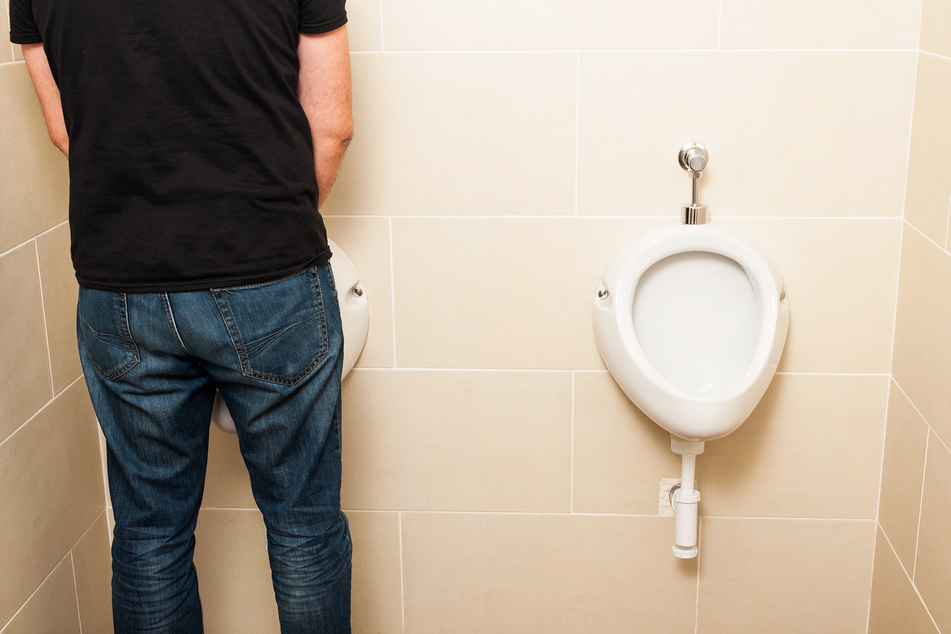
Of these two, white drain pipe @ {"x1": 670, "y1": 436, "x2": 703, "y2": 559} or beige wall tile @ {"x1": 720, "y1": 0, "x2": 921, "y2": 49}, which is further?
white drain pipe @ {"x1": 670, "y1": 436, "x2": 703, "y2": 559}

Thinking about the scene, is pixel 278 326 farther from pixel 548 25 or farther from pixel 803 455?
pixel 803 455

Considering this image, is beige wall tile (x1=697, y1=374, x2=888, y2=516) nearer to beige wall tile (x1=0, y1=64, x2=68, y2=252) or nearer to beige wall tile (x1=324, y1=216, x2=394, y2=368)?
beige wall tile (x1=324, y1=216, x2=394, y2=368)

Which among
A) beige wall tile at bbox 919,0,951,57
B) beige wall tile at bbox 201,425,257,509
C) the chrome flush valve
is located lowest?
beige wall tile at bbox 201,425,257,509

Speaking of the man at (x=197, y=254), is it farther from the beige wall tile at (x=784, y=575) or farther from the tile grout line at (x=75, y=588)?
the beige wall tile at (x=784, y=575)

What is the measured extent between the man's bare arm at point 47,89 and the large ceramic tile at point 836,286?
1.14 m

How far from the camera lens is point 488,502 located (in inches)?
76.0

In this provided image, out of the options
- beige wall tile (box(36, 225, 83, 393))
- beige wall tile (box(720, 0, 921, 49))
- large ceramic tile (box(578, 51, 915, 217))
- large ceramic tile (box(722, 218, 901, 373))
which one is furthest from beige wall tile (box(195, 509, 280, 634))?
beige wall tile (box(720, 0, 921, 49))

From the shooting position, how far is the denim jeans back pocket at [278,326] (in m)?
1.28

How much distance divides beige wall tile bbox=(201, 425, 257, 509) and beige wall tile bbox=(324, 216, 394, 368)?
0.33 meters

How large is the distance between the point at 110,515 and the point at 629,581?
1.09m

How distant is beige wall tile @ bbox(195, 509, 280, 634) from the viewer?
198 centimetres

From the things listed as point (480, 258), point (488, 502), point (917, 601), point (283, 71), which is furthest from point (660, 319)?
point (283, 71)

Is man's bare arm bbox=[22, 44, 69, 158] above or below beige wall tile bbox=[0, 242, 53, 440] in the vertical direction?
above

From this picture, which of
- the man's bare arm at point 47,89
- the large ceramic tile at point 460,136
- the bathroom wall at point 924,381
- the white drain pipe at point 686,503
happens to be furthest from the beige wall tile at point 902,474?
the man's bare arm at point 47,89
